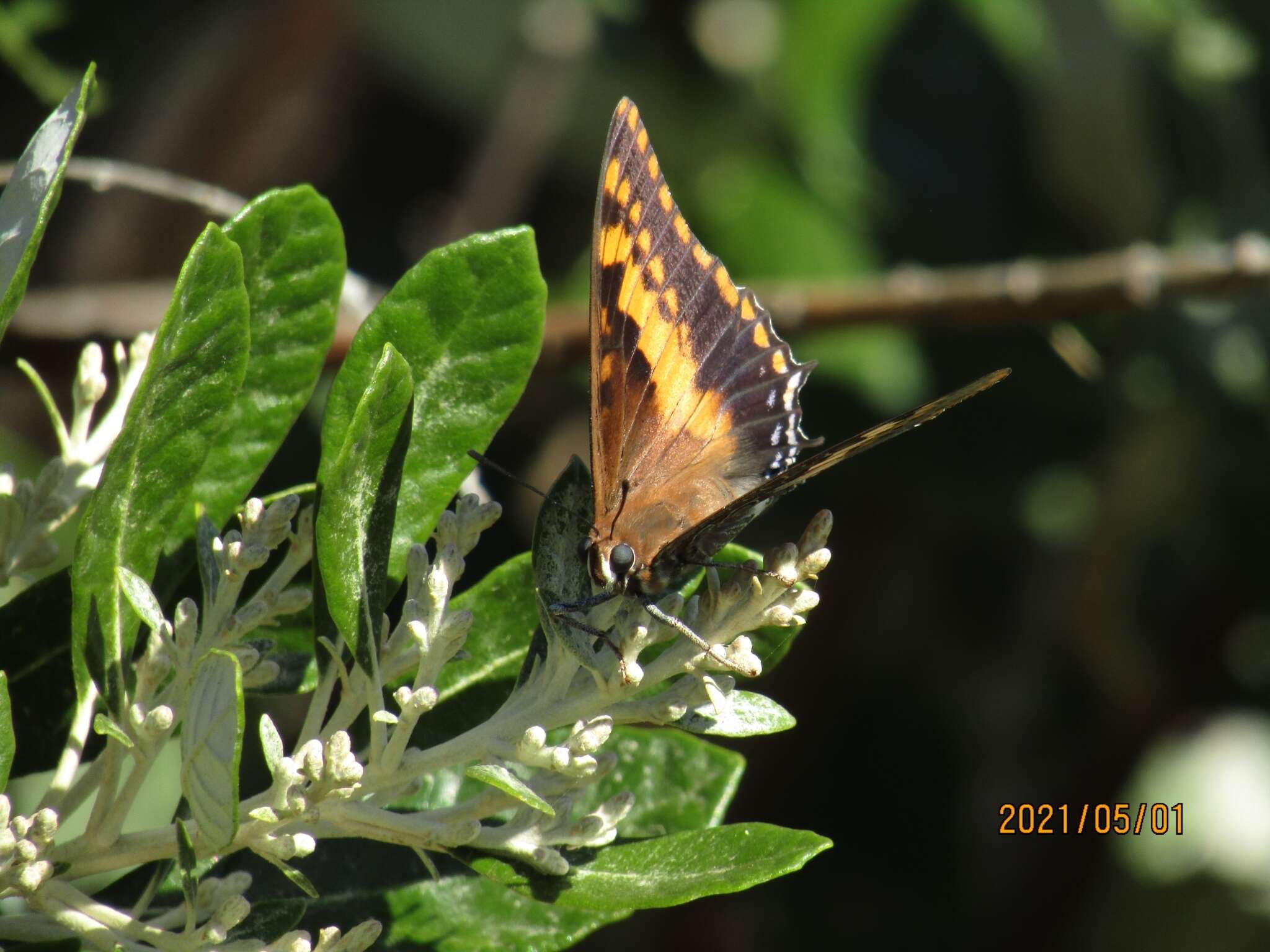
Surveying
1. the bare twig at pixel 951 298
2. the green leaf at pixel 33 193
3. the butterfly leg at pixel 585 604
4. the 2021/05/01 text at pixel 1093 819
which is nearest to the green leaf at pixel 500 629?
the butterfly leg at pixel 585 604

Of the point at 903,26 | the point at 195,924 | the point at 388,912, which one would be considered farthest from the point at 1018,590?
the point at 195,924

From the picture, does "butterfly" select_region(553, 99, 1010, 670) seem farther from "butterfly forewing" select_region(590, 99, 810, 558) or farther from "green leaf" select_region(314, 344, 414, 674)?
"green leaf" select_region(314, 344, 414, 674)

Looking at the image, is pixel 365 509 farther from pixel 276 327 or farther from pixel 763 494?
pixel 763 494

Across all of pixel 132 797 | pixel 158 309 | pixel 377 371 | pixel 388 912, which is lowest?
pixel 388 912

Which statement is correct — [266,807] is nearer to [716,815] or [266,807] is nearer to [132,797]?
[132,797]

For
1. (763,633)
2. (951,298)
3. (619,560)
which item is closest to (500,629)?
(619,560)
